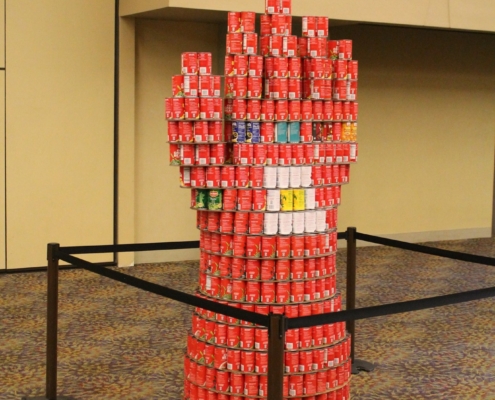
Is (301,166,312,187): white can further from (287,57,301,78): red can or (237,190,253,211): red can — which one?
(287,57,301,78): red can

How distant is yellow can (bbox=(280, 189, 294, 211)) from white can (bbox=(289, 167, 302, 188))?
5 cm

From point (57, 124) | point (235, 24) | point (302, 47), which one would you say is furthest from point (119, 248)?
point (57, 124)

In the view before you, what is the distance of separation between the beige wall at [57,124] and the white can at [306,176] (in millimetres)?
5628

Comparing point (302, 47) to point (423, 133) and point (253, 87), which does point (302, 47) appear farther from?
point (423, 133)

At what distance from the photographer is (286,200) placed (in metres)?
5.46

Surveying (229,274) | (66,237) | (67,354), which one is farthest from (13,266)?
(229,274)

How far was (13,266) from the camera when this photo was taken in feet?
34.1

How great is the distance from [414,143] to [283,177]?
8492 mm

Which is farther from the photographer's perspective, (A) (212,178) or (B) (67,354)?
(B) (67,354)

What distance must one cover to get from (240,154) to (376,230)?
8177mm

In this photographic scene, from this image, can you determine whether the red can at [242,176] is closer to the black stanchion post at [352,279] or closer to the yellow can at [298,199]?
the yellow can at [298,199]

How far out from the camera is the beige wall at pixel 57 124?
33.4 feet

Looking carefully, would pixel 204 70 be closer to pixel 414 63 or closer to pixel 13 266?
pixel 13 266

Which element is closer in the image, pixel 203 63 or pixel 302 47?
pixel 203 63
